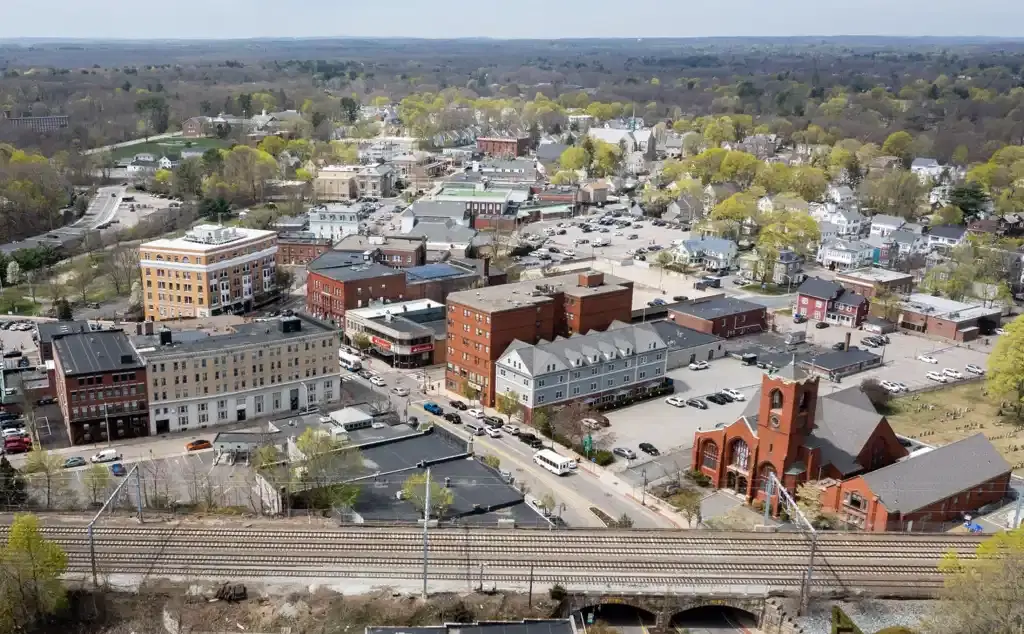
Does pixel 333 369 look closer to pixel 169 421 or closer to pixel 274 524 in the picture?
pixel 169 421

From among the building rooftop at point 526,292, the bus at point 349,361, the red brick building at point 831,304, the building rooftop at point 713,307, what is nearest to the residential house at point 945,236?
the red brick building at point 831,304

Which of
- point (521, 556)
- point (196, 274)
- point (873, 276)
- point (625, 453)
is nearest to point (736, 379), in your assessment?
point (625, 453)

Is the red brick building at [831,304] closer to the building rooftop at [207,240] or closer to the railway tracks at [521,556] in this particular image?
the railway tracks at [521,556]

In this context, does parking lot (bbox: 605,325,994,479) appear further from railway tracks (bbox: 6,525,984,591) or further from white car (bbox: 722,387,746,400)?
railway tracks (bbox: 6,525,984,591)

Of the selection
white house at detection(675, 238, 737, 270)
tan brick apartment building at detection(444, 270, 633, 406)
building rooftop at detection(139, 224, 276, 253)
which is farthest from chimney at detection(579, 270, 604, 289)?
white house at detection(675, 238, 737, 270)

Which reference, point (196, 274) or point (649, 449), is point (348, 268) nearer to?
point (196, 274)
